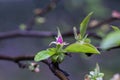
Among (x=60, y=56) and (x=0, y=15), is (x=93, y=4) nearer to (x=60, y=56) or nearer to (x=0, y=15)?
(x=0, y=15)

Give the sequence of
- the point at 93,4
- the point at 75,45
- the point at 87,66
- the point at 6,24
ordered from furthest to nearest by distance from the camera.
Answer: the point at 6,24 < the point at 87,66 < the point at 93,4 < the point at 75,45

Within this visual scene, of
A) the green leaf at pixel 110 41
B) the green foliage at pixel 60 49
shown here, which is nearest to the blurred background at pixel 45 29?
the green foliage at pixel 60 49

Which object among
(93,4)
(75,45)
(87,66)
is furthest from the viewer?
(87,66)

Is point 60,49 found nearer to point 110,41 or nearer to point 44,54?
point 44,54

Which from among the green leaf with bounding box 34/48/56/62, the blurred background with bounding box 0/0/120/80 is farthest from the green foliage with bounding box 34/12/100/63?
the blurred background with bounding box 0/0/120/80

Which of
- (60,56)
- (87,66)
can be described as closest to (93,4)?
(87,66)

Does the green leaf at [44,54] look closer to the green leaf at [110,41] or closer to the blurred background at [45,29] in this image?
the green leaf at [110,41]

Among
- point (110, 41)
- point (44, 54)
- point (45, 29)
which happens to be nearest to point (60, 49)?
point (44, 54)

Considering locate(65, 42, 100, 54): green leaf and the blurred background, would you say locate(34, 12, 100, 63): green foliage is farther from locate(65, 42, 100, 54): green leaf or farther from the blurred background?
the blurred background
